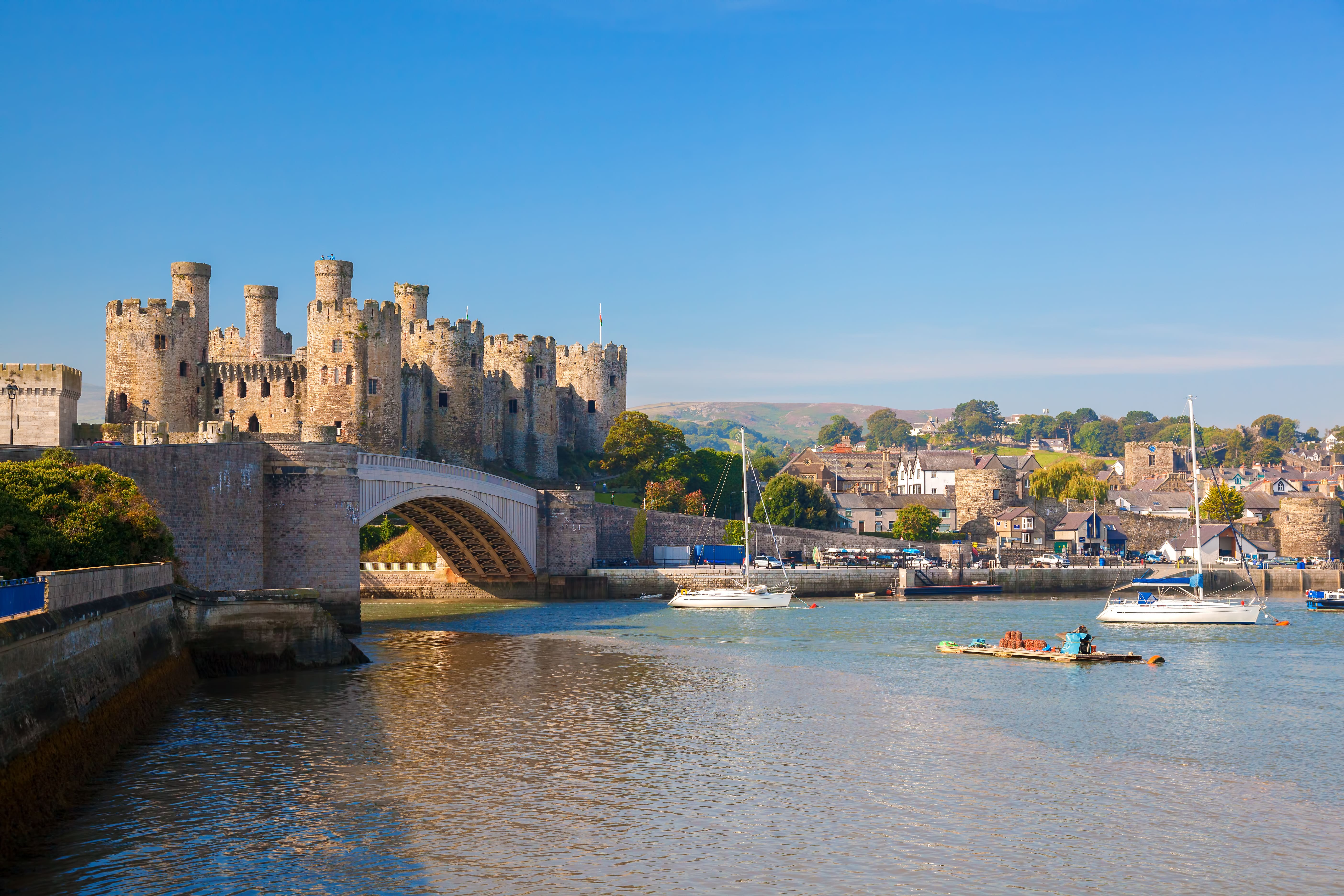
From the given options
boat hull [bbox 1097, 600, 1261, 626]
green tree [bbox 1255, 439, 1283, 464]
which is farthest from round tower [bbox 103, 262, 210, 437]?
green tree [bbox 1255, 439, 1283, 464]

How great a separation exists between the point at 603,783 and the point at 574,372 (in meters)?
65.0

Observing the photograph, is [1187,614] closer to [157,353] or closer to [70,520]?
[70,520]

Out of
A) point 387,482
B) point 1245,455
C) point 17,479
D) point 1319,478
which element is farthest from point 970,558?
point 1245,455

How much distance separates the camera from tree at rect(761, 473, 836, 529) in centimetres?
8288

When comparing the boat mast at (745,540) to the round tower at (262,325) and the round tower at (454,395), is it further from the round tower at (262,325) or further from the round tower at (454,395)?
the round tower at (262,325)

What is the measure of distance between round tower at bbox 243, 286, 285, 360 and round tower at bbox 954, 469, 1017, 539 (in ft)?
149

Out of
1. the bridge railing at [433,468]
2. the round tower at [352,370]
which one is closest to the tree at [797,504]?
the bridge railing at [433,468]

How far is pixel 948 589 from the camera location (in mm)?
64812

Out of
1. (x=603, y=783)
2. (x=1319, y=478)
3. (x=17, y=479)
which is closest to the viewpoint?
(x=603, y=783)

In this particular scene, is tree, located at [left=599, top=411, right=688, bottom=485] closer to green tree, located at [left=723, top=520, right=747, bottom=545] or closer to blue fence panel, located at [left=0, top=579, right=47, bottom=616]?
green tree, located at [left=723, top=520, right=747, bottom=545]

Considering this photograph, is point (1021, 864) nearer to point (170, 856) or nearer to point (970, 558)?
point (170, 856)

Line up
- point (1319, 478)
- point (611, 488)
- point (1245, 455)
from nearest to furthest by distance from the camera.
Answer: point (611, 488), point (1319, 478), point (1245, 455)

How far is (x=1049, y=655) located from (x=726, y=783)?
17.3m

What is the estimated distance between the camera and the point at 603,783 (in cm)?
1905
